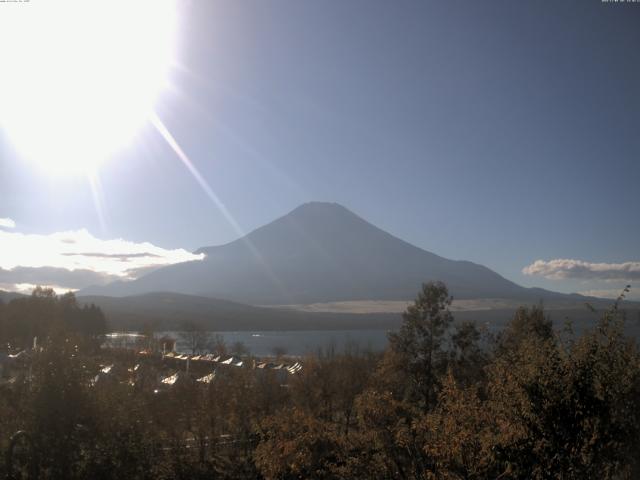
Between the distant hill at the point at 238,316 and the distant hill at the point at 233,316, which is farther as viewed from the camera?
the distant hill at the point at 233,316

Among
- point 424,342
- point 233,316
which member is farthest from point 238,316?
point 424,342

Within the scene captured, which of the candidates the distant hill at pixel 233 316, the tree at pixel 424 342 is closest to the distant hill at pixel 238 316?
the distant hill at pixel 233 316

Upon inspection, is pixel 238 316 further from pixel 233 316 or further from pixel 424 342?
pixel 424 342

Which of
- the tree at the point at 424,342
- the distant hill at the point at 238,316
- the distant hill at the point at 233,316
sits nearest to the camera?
the tree at the point at 424,342

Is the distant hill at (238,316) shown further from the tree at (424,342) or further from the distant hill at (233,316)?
the tree at (424,342)

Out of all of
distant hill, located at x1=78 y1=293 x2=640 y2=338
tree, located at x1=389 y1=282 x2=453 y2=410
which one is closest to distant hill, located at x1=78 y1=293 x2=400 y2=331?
distant hill, located at x1=78 y1=293 x2=640 y2=338

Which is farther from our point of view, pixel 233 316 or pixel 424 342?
pixel 233 316

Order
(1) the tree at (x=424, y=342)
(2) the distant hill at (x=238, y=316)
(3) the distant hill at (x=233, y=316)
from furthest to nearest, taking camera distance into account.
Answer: (3) the distant hill at (x=233, y=316), (2) the distant hill at (x=238, y=316), (1) the tree at (x=424, y=342)

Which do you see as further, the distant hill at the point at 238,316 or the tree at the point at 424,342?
the distant hill at the point at 238,316

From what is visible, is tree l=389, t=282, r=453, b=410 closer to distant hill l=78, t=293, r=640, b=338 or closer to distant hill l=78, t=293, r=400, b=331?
distant hill l=78, t=293, r=640, b=338

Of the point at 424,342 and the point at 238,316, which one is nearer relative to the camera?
the point at 424,342

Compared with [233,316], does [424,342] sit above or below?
above

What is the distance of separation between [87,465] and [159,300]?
165478 mm

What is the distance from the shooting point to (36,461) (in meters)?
9.14
